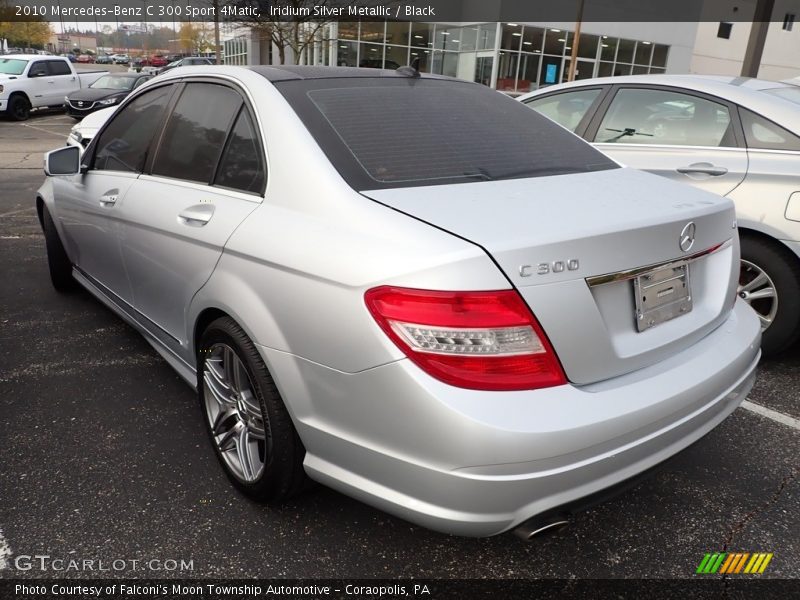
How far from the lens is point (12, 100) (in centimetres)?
1770

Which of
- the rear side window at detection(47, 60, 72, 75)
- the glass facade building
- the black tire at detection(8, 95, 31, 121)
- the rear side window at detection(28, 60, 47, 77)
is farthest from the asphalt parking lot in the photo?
the glass facade building

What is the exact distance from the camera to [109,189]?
127 inches

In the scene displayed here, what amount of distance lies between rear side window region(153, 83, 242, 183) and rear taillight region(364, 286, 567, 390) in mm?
1334

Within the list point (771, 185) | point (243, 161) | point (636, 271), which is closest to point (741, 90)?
point (771, 185)

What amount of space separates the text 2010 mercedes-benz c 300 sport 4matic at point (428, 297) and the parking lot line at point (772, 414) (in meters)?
1.02

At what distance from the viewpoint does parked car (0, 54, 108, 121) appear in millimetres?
17703

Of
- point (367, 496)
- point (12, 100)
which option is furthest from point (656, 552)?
point (12, 100)

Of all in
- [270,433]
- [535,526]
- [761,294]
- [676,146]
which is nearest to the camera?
[535,526]

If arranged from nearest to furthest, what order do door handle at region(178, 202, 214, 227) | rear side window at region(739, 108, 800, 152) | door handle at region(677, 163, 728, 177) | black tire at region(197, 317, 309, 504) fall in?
black tire at region(197, 317, 309, 504), door handle at region(178, 202, 214, 227), rear side window at region(739, 108, 800, 152), door handle at region(677, 163, 728, 177)

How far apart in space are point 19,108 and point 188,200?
19.3 meters

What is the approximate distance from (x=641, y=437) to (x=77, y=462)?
7.32 ft

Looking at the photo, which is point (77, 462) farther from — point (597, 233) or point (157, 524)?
point (597, 233)

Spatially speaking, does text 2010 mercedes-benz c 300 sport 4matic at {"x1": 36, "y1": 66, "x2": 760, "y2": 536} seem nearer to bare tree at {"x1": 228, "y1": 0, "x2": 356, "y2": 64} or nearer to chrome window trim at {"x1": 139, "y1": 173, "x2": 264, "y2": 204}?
chrome window trim at {"x1": 139, "y1": 173, "x2": 264, "y2": 204}

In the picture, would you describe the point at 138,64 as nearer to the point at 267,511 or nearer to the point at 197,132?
the point at 197,132
